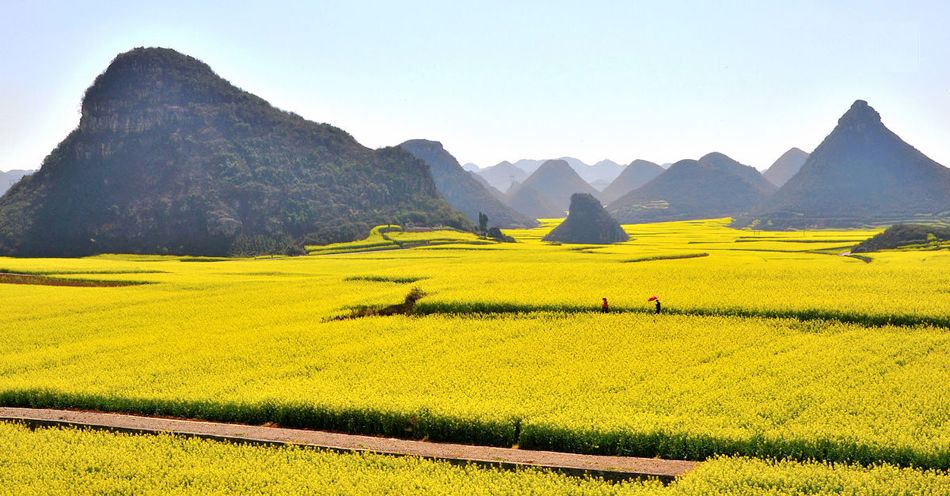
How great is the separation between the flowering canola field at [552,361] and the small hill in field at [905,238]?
155 ft

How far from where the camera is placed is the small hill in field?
7944 centimetres

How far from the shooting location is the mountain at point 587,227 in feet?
441

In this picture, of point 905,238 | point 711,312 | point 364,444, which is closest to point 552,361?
point 364,444

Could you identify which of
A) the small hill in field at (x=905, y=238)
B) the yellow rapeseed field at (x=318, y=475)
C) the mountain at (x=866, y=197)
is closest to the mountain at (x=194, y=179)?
the small hill in field at (x=905, y=238)

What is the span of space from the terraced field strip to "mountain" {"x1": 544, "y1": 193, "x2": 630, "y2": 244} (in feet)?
394

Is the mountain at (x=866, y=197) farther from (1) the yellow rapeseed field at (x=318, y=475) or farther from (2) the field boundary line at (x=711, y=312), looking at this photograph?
(1) the yellow rapeseed field at (x=318, y=475)

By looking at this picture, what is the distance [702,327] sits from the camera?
26453 millimetres

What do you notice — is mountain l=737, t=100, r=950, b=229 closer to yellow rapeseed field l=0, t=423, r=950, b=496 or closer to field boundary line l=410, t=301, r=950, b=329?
field boundary line l=410, t=301, r=950, b=329

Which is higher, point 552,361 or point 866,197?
point 866,197

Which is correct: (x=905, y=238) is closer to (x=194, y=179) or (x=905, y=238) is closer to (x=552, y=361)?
(x=552, y=361)

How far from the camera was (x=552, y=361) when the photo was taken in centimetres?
2209

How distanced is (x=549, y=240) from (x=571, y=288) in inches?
4100

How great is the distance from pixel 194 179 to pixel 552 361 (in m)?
127

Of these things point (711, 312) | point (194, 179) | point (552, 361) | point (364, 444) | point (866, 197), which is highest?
point (194, 179)
